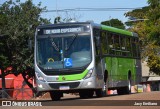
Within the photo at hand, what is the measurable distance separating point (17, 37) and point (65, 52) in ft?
75.4

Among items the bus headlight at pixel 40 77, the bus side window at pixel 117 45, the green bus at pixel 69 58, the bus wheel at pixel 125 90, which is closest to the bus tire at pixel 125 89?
the bus wheel at pixel 125 90

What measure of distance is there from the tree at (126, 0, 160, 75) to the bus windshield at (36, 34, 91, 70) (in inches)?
470

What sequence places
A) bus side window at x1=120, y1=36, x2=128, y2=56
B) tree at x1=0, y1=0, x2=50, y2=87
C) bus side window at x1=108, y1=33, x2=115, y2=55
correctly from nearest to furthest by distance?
1. bus side window at x1=108, y1=33, x2=115, y2=55
2. bus side window at x1=120, y1=36, x2=128, y2=56
3. tree at x1=0, y1=0, x2=50, y2=87

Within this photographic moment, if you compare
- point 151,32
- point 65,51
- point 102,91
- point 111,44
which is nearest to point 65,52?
point 65,51

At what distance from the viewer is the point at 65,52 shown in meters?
22.3

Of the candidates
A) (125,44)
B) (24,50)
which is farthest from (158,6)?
(24,50)

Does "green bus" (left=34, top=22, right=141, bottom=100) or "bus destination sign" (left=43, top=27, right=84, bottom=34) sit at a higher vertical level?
"bus destination sign" (left=43, top=27, right=84, bottom=34)

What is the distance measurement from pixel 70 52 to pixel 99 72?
182 centimetres

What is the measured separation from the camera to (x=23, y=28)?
45.6m

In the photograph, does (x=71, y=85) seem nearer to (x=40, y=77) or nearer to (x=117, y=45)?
(x=40, y=77)

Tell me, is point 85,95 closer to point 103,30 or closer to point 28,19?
point 103,30

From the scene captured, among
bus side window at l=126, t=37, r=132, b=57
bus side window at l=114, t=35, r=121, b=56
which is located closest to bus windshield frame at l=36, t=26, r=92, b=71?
bus side window at l=114, t=35, r=121, b=56

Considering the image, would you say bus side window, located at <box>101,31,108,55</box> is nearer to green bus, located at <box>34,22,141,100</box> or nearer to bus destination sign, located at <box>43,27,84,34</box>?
green bus, located at <box>34,22,141,100</box>

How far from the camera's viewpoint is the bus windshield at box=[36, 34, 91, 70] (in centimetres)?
2225
